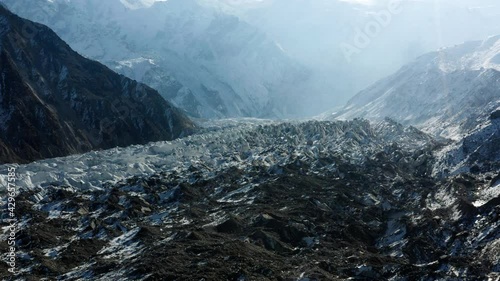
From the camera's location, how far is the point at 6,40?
Answer: 192 meters

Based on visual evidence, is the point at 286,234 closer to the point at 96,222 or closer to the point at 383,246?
the point at 383,246

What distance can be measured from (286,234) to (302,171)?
4971cm

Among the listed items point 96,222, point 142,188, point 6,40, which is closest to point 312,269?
point 96,222

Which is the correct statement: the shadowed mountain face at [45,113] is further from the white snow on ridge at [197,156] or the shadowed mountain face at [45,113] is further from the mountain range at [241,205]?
the white snow on ridge at [197,156]

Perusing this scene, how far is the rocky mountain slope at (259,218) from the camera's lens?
5994 cm

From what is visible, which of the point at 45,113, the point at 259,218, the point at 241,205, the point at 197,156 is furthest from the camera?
the point at 45,113

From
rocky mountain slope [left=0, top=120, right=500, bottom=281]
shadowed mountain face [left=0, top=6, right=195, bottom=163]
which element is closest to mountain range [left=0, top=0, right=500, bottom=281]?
rocky mountain slope [left=0, top=120, right=500, bottom=281]

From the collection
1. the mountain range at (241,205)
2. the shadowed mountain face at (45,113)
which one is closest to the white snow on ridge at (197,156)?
the mountain range at (241,205)

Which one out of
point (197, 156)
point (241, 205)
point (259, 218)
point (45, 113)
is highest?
point (45, 113)

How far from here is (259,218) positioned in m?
80.8

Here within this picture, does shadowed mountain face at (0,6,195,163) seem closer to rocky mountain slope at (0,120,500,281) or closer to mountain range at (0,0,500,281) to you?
mountain range at (0,0,500,281)

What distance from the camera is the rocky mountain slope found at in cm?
5994

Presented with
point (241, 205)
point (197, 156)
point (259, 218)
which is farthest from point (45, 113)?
point (259, 218)

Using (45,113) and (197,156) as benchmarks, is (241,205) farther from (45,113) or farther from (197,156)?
(45,113)
